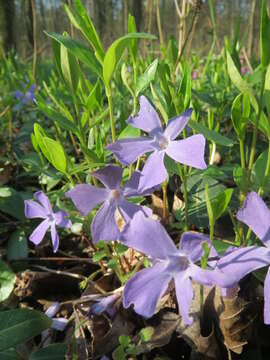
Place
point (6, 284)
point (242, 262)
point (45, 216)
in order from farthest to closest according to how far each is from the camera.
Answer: point (6, 284) < point (45, 216) < point (242, 262)

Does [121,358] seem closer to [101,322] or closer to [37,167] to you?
[101,322]

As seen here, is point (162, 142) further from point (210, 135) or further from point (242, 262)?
point (242, 262)

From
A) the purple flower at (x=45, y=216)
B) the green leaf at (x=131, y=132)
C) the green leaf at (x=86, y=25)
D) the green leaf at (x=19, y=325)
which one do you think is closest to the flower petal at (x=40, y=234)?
the purple flower at (x=45, y=216)

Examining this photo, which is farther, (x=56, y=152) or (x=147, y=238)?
(x=56, y=152)

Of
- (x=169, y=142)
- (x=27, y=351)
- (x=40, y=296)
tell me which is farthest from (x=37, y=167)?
(x=169, y=142)

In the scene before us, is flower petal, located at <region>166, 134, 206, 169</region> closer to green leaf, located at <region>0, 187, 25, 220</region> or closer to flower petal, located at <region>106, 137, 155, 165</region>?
flower petal, located at <region>106, 137, 155, 165</region>

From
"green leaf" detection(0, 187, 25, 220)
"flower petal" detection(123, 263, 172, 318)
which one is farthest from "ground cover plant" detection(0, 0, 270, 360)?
"green leaf" detection(0, 187, 25, 220)

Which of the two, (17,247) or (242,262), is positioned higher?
(242,262)

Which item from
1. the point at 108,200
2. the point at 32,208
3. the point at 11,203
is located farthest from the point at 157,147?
the point at 11,203
